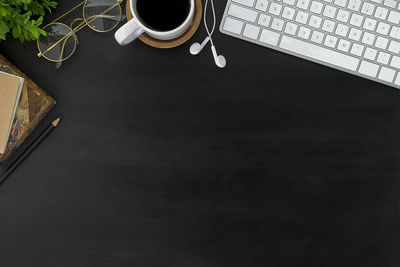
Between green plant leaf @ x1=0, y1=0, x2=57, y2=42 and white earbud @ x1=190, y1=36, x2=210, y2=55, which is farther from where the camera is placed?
white earbud @ x1=190, y1=36, x2=210, y2=55

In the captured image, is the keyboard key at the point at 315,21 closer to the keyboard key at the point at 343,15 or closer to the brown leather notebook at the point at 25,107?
the keyboard key at the point at 343,15

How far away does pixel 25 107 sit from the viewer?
2.45ft

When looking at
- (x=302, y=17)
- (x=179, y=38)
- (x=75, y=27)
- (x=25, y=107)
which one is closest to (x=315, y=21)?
(x=302, y=17)

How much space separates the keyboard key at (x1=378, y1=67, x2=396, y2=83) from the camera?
0.76 meters

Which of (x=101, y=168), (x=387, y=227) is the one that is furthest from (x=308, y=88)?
(x=101, y=168)

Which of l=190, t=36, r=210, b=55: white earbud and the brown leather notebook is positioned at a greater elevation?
l=190, t=36, r=210, b=55: white earbud

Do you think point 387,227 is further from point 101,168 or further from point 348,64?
point 101,168

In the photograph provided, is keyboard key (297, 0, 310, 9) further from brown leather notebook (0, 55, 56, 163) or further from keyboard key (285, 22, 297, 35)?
brown leather notebook (0, 55, 56, 163)

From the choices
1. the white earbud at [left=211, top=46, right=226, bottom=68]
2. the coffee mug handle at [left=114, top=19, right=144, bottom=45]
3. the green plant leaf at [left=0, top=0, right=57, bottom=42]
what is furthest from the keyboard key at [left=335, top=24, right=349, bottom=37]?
the green plant leaf at [left=0, top=0, right=57, bottom=42]

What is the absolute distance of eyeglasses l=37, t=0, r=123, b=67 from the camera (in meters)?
0.77

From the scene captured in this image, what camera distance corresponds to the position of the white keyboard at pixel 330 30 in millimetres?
741

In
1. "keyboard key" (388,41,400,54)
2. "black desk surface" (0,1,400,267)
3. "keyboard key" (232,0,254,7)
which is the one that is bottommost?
"black desk surface" (0,1,400,267)

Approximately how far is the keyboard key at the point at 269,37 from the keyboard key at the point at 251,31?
11mm

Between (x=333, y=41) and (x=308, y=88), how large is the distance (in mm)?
97
